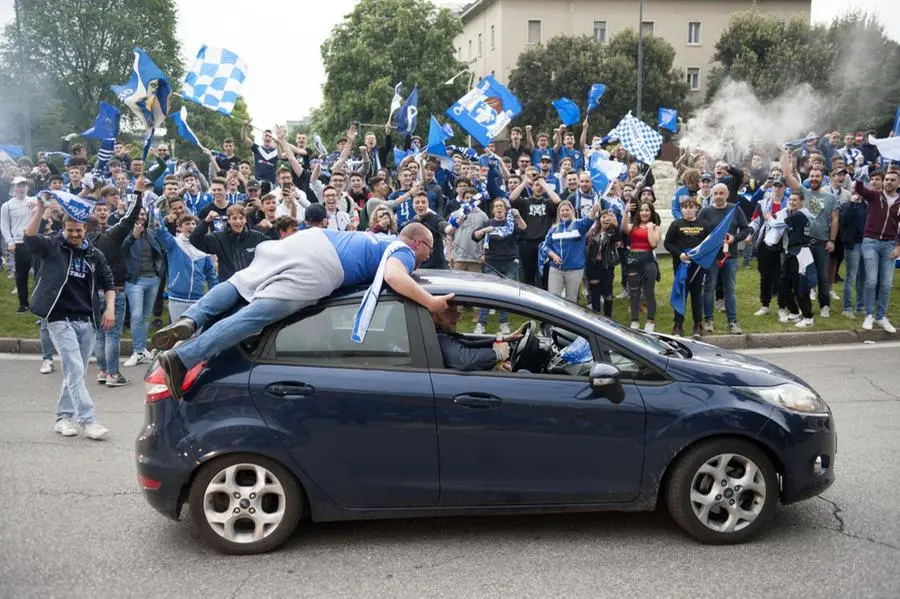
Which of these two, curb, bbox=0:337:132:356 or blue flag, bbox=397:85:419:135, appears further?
blue flag, bbox=397:85:419:135

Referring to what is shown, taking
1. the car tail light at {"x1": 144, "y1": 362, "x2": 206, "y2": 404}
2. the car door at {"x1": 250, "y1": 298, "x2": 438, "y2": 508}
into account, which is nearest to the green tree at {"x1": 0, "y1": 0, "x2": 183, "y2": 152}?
the car tail light at {"x1": 144, "y1": 362, "x2": 206, "y2": 404}

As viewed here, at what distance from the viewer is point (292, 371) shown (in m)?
4.76

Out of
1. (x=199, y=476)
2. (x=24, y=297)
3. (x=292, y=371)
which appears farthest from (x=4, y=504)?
(x=24, y=297)

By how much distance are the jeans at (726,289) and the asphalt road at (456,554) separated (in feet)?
17.9

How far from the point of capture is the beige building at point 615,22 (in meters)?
63.1

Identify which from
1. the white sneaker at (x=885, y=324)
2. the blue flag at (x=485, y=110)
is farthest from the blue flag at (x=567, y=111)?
the white sneaker at (x=885, y=324)

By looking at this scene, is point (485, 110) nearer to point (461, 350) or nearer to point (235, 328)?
point (461, 350)

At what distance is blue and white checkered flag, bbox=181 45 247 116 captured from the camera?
42.8ft

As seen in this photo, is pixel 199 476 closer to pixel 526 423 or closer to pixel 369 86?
pixel 526 423

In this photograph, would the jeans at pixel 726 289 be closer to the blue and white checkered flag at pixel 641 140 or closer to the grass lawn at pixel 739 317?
the grass lawn at pixel 739 317

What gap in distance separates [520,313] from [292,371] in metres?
1.35

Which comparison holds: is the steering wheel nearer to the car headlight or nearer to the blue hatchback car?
the blue hatchback car

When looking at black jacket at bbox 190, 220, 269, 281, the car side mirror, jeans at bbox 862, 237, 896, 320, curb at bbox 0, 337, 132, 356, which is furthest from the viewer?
curb at bbox 0, 337, 132, 356

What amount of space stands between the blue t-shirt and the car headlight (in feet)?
6.97
